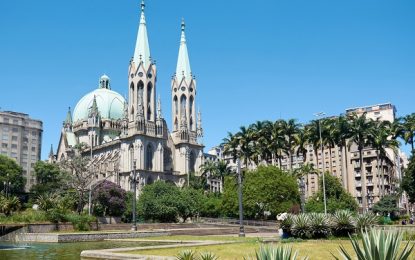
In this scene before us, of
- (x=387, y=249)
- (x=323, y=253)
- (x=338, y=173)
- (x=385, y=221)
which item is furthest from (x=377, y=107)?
(x=387, y=249)

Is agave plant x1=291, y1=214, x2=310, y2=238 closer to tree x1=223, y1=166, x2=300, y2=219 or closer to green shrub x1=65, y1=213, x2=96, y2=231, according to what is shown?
green shrub x1=65, y1=213, x2=96, y2=231

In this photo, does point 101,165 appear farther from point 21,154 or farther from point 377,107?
point 377,107

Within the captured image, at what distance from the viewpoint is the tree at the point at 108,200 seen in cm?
7131

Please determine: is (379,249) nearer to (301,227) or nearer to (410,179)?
(301,227)

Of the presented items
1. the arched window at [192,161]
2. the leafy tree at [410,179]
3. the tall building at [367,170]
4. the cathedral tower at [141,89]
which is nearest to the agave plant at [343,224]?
the leafy tree at [410,179]

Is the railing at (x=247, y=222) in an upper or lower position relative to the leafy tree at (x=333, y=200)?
lower

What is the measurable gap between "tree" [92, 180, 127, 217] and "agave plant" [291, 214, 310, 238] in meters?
47.5

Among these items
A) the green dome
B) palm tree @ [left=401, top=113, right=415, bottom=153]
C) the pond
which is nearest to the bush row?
the pond

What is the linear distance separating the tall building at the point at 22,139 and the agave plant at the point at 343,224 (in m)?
121

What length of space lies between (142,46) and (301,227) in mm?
88428

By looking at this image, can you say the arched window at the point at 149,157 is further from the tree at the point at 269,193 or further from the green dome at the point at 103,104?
the tree at the point at 269,193

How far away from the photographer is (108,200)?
71.7 m

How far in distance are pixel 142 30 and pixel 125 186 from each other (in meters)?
37.1

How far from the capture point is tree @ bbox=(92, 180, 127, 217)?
2808 inches
